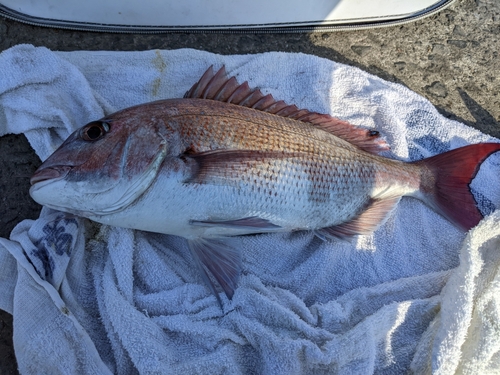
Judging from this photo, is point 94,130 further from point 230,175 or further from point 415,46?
point 415,46

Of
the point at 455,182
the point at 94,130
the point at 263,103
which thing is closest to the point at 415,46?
the point at 455,182

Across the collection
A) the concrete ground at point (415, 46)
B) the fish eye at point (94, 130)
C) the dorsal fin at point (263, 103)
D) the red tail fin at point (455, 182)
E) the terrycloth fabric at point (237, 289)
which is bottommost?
the terrycloth fabric at point (237, 289)

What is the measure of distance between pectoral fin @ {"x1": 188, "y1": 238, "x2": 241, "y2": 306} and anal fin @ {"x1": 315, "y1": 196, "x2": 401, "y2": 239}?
0.46 meters

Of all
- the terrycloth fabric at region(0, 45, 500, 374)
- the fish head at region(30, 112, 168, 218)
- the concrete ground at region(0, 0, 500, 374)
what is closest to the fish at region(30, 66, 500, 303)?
the fish head at region(30, 112, 168, 218)

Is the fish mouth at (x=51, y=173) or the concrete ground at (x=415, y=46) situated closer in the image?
the fish mouth at (x=51, y=173)

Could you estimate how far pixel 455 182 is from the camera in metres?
1.97

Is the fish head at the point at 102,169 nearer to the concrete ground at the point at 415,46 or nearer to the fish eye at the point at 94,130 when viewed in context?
the fish eye at the point at 94,130

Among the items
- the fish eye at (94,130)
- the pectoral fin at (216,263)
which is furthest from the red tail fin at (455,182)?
the fish eye at (94,130)

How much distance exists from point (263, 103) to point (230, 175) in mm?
438

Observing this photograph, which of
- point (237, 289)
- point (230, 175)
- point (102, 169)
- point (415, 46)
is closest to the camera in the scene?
point (102, 169)

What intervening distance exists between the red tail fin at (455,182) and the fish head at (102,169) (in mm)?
1317

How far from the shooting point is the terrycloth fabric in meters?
1.70

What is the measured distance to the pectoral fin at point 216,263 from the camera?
1.73m

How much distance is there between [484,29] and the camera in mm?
2543
